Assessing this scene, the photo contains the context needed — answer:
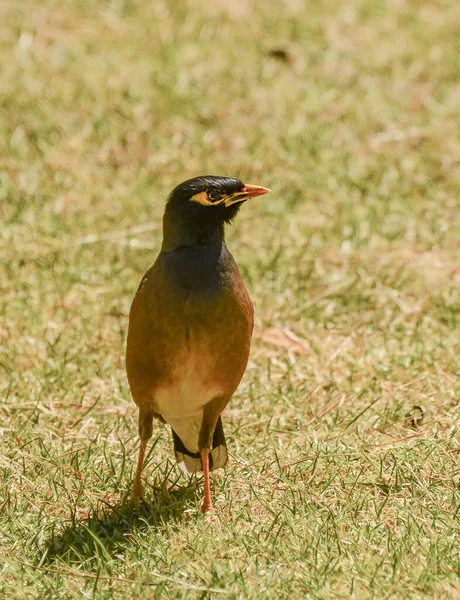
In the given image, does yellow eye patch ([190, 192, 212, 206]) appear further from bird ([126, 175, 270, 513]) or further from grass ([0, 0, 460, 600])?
grass ([0, 0, 460, 600])

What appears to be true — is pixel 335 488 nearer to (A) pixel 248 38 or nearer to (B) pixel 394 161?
(B) pixel 394 161

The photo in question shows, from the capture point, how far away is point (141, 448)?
4.73 m

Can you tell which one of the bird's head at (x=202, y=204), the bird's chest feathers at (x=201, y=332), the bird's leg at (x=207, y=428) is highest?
the bird's head at (x=202, y=204)

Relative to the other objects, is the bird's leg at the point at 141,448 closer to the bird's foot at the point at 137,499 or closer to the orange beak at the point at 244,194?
the bird's foot at the point at 137,499

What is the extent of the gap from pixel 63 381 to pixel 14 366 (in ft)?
1.09

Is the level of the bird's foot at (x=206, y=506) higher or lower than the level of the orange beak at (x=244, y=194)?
lower

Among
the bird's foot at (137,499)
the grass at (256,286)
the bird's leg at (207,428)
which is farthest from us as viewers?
the bird's leg at (207,428)

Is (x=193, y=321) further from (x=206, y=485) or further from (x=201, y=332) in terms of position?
(x=206, y=485)

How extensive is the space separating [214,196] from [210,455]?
1.09 m

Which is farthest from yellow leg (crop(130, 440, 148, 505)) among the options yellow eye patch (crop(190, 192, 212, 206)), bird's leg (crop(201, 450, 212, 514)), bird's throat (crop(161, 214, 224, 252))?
yellow eye patch (crop(190, 192, 212, 206))

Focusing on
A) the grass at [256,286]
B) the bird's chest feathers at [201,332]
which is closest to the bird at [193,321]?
the bird's chest feathers at [201,332]

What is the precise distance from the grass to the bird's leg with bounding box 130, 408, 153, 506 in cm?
8

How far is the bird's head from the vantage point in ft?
15.1

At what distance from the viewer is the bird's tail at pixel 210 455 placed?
4887mm
